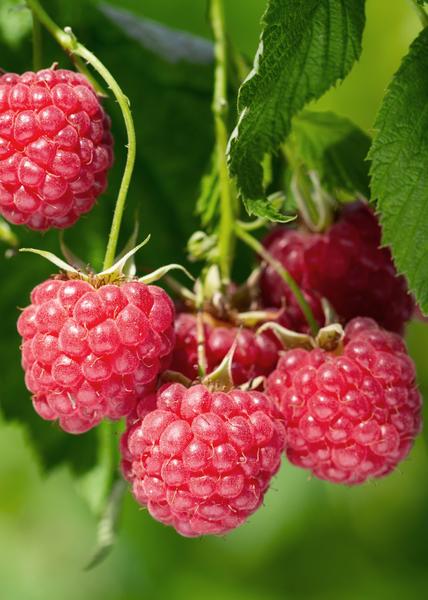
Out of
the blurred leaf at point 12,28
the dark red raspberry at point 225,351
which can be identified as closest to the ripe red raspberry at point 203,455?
the dark red raspberry at point 225,351

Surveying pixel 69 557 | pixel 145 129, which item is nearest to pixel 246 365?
pixel 145 129

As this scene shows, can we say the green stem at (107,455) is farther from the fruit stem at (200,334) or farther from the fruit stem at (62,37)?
the fruit stem at (62,37)

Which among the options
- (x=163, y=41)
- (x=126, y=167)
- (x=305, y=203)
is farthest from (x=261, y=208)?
(x=163, y=41)

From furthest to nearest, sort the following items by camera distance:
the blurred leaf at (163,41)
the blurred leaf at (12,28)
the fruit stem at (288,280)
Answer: the blurred leaf at (163,41) < the blurred leaf at (12,28) < the fruit stem at (288,280)

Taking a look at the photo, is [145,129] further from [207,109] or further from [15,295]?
[15,295]

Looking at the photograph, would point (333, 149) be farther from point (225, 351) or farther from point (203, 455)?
point (203, 455)

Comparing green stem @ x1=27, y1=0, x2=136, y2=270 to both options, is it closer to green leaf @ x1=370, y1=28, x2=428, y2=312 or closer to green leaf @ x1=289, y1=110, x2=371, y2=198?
green leaf @ x1=370, y1=28, x2=428, y2=312
